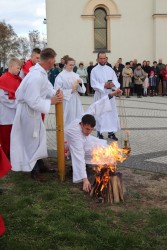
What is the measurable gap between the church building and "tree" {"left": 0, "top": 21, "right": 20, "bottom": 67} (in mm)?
20302

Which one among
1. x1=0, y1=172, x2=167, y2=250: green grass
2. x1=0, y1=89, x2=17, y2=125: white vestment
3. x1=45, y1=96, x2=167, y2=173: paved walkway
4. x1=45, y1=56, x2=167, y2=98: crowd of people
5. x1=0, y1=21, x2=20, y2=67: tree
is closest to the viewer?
x1=0, y1=172, x2=167, y2=250: green grass

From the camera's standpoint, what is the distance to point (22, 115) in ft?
20.0

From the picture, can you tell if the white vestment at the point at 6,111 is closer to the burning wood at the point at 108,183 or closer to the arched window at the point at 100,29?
the burning wood at the point at 108,183

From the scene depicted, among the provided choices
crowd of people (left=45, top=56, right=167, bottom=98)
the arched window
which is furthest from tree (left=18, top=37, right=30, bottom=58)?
crowd of people (left=45, top=56, right=167, bottom=98)

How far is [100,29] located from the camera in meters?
25.6

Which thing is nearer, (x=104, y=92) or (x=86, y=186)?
(x=86, y=186)

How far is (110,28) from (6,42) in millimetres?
24564

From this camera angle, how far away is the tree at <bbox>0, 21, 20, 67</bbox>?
45.9m

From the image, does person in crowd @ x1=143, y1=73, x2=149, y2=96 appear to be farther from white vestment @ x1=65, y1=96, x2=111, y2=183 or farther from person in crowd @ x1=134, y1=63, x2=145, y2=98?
white vestment @ x1=65, y1=96, x2=111, y2=183

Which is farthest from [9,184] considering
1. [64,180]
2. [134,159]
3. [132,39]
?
[132,39]

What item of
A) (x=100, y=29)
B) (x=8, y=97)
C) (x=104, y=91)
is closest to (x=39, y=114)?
(x=8, y=97)

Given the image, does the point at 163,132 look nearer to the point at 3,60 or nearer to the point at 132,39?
the point at 132,39

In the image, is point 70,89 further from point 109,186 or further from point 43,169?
point 109,186

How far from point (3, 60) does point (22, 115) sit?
40212mm
